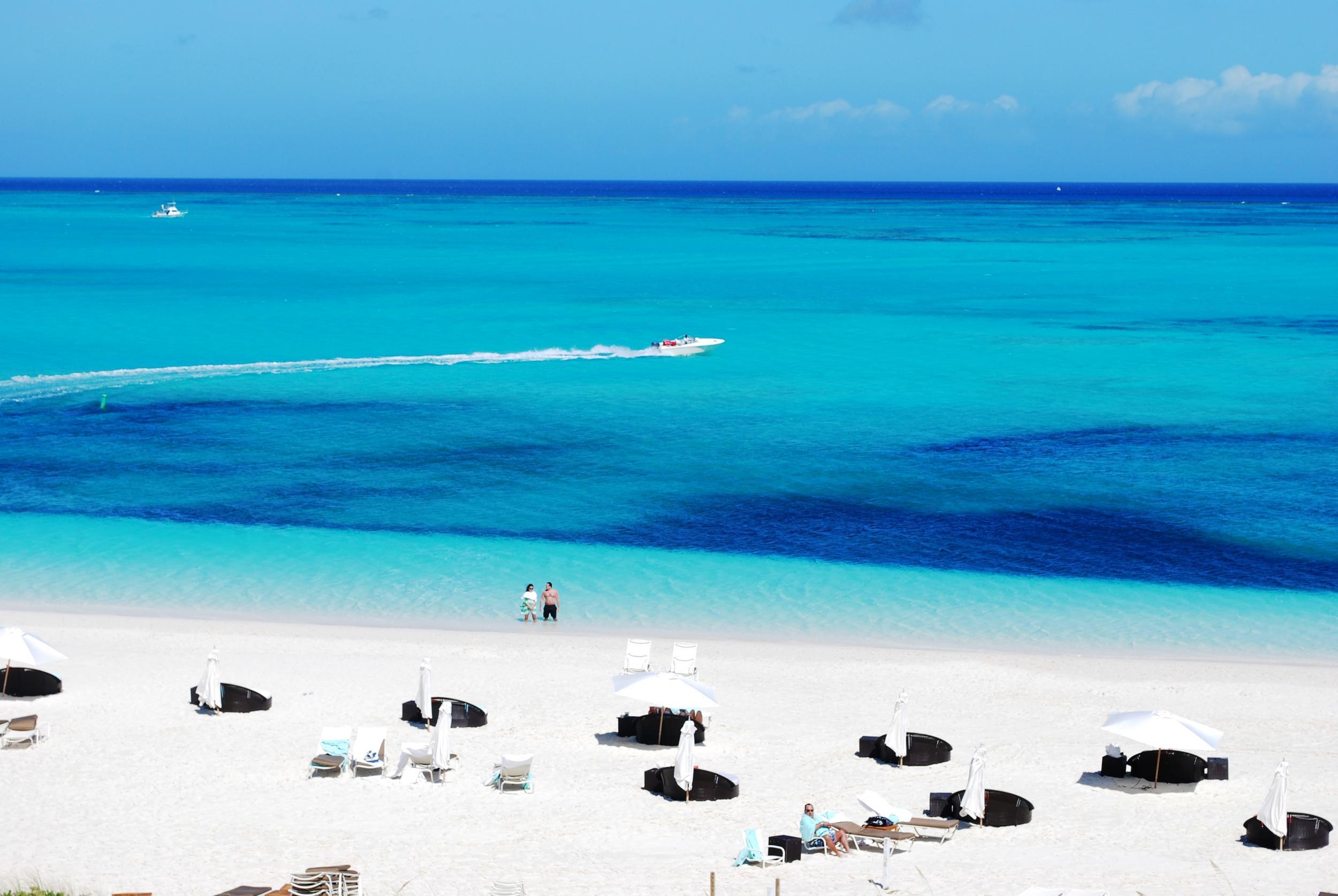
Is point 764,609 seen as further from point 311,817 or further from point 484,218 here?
point 484,218

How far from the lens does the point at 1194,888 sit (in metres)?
12.9

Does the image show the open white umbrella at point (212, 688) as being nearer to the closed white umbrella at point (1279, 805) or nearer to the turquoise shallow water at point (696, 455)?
the turquoise shallow water at point (696, 455)

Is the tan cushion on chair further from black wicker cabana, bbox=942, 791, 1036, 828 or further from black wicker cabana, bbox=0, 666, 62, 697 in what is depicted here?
black wicker cabana, bbox=0, 666, 62, 697

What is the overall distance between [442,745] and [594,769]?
1840 millimetres

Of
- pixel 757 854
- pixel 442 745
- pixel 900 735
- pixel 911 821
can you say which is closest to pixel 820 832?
pixel 757 854

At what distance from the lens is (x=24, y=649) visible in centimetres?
1706

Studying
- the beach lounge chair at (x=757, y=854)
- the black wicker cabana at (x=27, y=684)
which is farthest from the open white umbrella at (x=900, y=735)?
the black wicker cabana at (x=27, y=684)

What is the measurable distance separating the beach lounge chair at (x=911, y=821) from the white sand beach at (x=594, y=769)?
0.18 metres

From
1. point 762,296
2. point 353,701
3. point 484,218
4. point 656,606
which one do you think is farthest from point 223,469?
point 484,218

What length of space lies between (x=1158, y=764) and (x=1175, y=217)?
167 metres

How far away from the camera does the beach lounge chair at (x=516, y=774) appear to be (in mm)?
14766

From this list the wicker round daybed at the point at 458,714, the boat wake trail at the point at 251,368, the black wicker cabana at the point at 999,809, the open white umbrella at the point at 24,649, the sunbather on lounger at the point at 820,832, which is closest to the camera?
the sunbather on lounger at the point at 820,832

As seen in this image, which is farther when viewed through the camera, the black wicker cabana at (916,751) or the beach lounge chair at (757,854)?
the black wicker cabana at (916,751)

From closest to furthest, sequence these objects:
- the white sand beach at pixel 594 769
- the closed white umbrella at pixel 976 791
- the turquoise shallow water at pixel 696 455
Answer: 1. the white sand beach at pixel 594 769
2. the closed white umbrella at pixel 976 791
3. the turquoise shallow water at pixel 696 455
